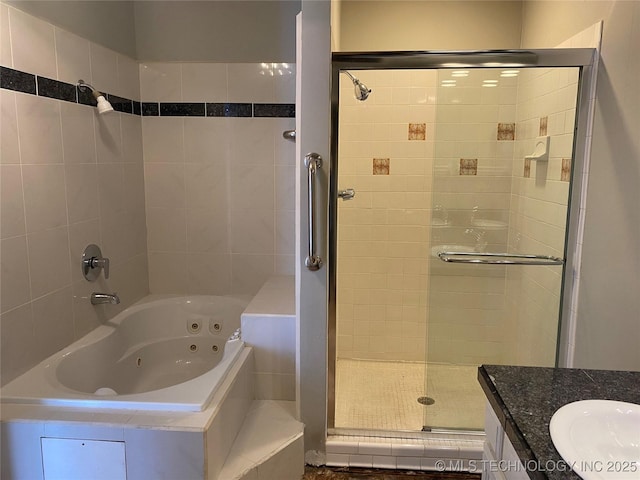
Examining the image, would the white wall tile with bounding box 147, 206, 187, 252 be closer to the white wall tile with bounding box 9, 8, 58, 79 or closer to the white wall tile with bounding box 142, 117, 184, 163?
the white wall tile with bounding box 142, 117, 184, 163

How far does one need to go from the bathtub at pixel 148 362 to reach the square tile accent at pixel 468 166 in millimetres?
1389

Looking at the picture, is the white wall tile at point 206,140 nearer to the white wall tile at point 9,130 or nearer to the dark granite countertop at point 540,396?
the white wall tile at point 9,130

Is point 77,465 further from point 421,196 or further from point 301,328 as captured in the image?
point 421,196

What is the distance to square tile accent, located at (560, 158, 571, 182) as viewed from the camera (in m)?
2.09

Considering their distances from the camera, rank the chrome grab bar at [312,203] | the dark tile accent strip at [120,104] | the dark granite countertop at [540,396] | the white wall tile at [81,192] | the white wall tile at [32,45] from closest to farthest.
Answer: the dark granite countertop at [540,396] < the white wall tile at [32,45] < the chrome grab bar at [312,203] < the white wall tile at [81,192] < the dark tile accent strip at [120,104]

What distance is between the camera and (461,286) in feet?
7.93

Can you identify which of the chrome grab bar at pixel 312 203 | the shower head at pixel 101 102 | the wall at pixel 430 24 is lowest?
the chrome grab bar at pixel 312 203

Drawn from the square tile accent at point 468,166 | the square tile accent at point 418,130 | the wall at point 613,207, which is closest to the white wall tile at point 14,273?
the square tile accent at point 468,166

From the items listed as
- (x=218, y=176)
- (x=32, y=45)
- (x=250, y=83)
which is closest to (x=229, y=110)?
(x=250, y=83)

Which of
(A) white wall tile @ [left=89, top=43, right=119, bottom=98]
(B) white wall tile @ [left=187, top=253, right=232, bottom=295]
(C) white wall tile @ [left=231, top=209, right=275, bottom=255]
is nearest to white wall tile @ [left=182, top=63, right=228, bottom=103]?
(A) white wall tile @ [left=89, top=43, right=119, bottom=98]

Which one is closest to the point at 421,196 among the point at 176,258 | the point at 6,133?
the point at 176,258

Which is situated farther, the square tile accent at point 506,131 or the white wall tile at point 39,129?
the square tile accent at point 506,131

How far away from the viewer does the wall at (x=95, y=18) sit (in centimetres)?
197

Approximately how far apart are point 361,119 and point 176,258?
1408mm
